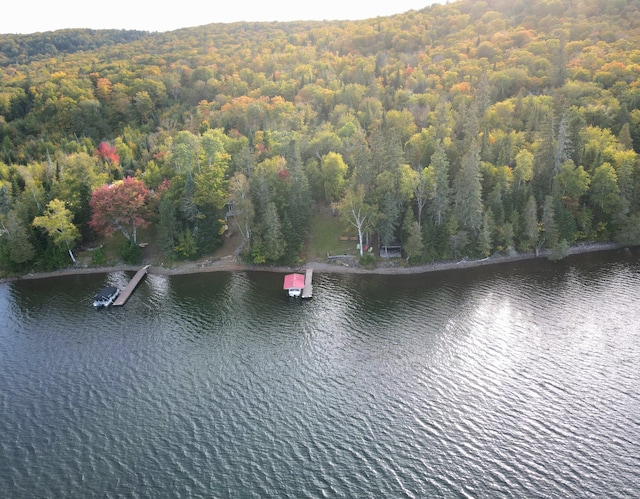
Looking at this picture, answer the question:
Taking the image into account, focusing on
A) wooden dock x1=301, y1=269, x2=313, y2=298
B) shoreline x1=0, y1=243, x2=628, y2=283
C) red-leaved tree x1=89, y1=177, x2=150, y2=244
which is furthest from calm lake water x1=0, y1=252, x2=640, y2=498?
red-leaved tree x1=89, y1=177, x2=150, y2=244

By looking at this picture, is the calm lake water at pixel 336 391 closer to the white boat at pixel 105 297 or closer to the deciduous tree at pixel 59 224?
the white boat at pixel 105 297

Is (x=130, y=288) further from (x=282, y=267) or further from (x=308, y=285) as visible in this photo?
(x=308, y=285)

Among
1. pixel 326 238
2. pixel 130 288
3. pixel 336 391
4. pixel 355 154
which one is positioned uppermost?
pixel 355 154

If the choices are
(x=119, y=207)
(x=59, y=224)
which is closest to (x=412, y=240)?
(x=119, y=207)

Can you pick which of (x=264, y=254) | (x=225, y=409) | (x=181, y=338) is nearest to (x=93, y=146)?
(x=264, y=254)

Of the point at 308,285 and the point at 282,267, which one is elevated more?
the point at 282,267

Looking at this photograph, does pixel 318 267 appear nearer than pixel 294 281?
No

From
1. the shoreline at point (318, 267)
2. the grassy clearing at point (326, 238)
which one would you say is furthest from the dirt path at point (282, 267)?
the grassy clearing at point (326, 238)
